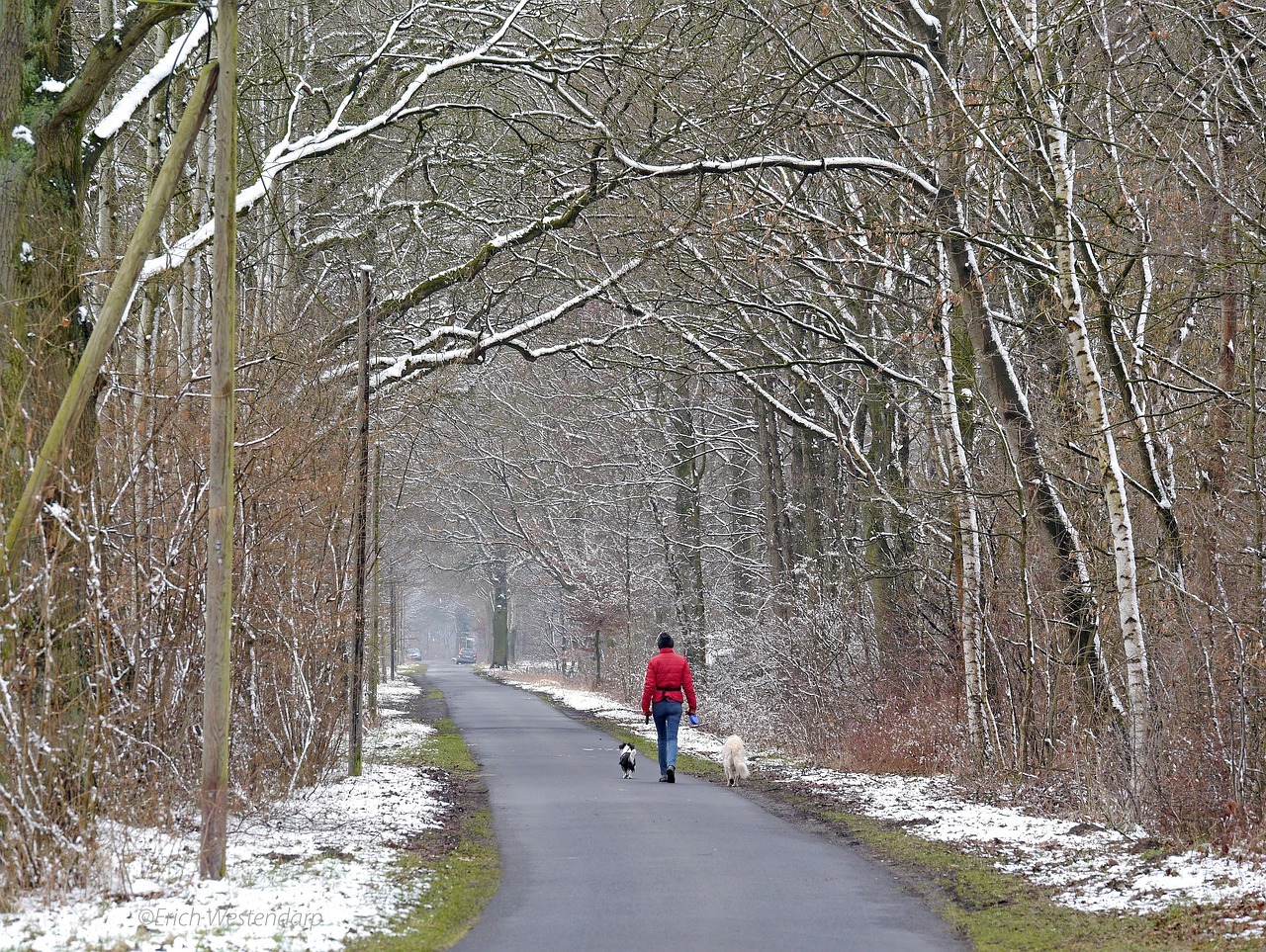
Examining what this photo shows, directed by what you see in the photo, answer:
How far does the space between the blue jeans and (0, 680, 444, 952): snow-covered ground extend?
5.38 metres

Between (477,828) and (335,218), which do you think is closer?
(477,828)

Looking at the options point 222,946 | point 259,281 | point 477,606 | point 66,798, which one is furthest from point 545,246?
point 477,606

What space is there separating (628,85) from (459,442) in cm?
2597

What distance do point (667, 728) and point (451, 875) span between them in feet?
26.8

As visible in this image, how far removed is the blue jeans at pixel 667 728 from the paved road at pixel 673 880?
45cm

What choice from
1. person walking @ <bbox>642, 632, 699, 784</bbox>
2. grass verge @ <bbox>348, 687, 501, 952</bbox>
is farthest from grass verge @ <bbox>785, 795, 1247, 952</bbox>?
person walking @ <bbox>642, 632, 699, 784</bbox>

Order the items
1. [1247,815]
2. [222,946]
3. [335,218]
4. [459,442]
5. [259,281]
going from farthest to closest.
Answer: [459,442]
[335,218]
[259,281]
[1247,815]
[222,946]

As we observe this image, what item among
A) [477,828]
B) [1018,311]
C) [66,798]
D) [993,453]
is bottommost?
[477,828]

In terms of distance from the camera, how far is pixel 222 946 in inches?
283

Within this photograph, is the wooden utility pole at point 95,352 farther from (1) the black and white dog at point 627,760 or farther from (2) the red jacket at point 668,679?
(1) the black and white dog at point 627,760

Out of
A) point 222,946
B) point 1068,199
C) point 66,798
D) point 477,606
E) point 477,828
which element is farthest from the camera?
point 477,606

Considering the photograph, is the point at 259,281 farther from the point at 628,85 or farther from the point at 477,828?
the point at 477,828

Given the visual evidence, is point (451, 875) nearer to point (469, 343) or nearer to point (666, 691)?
point (666, 691)

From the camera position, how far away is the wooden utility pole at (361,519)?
53.8 ft
